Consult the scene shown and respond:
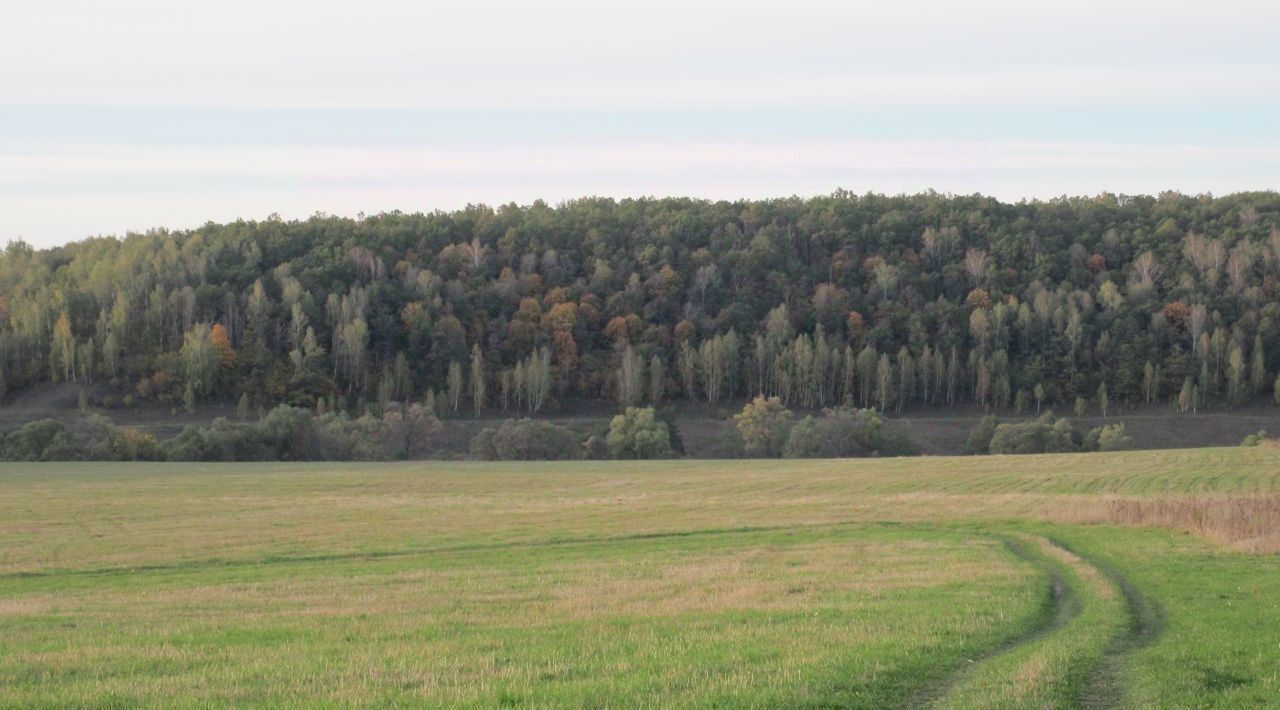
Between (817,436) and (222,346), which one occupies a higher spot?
(222,346)

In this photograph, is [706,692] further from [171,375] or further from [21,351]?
[21,351]

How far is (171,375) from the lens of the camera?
411ft

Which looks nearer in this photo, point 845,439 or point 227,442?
point 227,442

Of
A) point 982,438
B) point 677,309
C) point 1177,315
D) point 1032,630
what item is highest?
point 677,309

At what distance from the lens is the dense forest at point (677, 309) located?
130875 millimetres

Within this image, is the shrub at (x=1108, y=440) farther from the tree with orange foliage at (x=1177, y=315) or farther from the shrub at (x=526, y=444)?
the tree with orange foliage at (x=1177, y=315)

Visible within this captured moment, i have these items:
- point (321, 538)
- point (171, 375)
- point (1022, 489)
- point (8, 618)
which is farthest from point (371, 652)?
point (171, 375)

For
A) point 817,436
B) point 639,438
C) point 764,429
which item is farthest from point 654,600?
point 764,429

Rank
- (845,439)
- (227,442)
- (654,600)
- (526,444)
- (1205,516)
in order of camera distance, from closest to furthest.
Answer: (654,600)
(1205,516)
(227,442)
(526,444)
(845,439)

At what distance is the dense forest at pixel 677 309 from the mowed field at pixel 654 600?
84182mm

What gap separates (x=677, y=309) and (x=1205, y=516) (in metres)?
124

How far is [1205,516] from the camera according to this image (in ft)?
103

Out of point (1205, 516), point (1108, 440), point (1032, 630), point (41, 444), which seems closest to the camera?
point (1032, 630)

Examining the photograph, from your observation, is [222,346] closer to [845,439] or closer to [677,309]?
[677,309]
